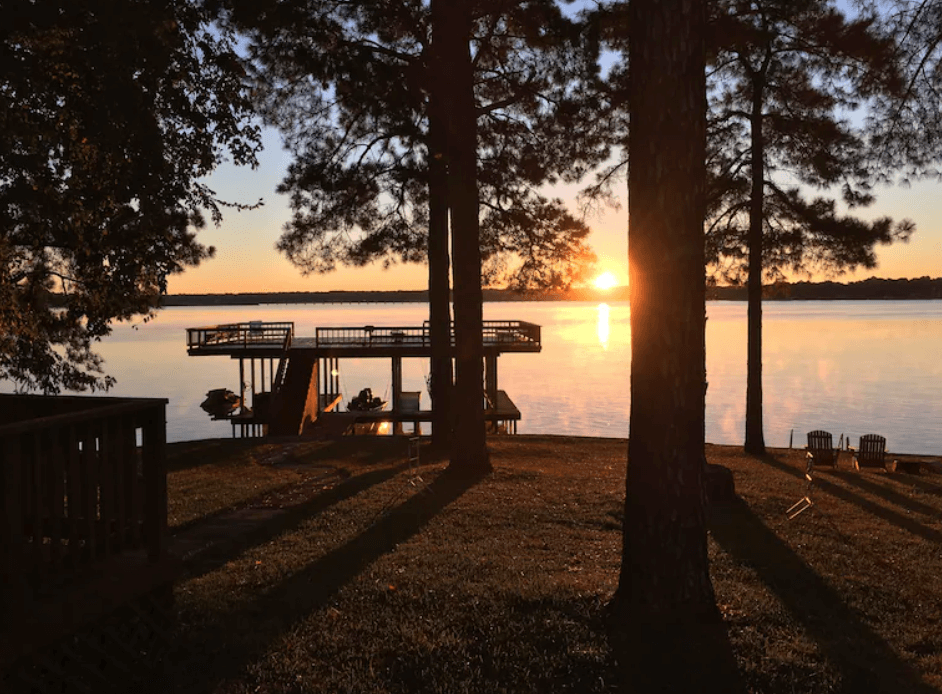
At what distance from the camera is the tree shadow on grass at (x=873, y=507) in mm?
11680

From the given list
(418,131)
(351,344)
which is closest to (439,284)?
(418,131)

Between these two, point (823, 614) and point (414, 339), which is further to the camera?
point (414, 339)

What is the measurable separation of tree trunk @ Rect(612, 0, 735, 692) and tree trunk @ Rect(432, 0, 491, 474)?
8.90m

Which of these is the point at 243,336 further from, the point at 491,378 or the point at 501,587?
the point at 501,587

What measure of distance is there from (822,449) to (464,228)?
11.8 metres

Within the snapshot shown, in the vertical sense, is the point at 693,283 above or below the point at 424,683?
above

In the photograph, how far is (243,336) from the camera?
121ft

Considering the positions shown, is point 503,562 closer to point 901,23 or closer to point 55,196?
point 55,196

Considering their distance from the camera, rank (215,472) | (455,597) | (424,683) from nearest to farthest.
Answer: (424,683) < (455,597) < (215,472)

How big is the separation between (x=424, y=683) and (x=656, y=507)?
2.34 meters

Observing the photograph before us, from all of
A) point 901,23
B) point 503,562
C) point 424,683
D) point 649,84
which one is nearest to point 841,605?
point 503,562

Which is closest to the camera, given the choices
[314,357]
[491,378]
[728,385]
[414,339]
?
[314,357]

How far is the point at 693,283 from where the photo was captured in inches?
248

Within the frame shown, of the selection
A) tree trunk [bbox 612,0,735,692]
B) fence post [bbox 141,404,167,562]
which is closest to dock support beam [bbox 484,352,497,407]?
tree trunk [bbox 612,0,735,692]
